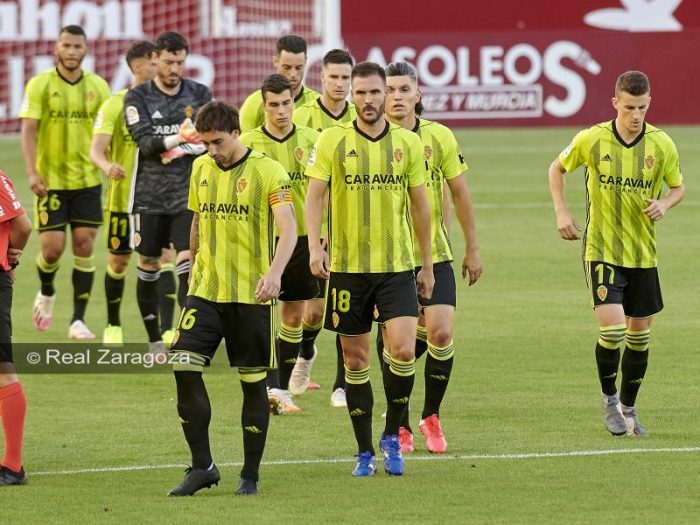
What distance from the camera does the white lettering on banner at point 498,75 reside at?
102 ft

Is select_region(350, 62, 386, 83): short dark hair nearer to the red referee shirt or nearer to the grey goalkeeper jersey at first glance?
the red referee shirt

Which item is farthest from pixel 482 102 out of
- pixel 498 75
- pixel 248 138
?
pixel 248 138

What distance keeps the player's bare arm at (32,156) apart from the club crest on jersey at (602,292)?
16.7 ft

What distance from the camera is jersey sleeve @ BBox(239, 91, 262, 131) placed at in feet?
33.6

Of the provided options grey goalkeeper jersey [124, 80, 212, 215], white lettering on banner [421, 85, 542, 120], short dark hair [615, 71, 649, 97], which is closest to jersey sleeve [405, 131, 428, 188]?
short dark hair [615, 71, 649, 97]

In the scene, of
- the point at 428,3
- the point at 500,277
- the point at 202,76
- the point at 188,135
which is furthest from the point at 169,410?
the point at 428,3

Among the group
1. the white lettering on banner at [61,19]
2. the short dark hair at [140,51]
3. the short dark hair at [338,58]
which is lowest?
the short dark hair at [338,58]

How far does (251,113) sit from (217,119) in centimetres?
291

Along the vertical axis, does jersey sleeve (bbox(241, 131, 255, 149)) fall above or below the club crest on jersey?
above

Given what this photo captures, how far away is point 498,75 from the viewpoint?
3114 centimetres

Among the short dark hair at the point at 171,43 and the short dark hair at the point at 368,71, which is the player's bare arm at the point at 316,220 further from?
the short dark hair at the point at 171,43

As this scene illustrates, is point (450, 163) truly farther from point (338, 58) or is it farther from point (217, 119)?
point (217, 119)

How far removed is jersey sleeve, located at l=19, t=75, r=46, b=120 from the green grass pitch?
174 cm

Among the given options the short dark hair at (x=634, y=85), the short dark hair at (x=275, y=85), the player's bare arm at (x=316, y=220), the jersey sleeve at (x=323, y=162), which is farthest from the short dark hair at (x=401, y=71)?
the short dark hair at (x=634, y=85)
